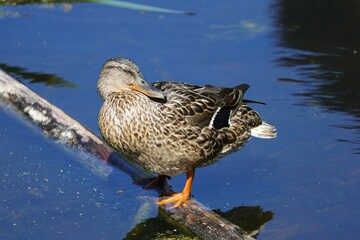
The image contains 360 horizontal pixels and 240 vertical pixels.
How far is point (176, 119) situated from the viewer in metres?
5.50

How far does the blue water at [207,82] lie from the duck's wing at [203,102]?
50cm

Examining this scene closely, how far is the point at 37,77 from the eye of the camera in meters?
7.78

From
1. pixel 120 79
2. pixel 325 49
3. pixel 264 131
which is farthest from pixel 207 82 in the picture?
pixel 120 79

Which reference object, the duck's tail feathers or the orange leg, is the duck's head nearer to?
the orange leg

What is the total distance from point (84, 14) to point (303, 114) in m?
2.95

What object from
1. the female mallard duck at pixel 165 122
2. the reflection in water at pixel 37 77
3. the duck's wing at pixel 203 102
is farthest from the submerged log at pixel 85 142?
the reflection in water at pixel 37 77

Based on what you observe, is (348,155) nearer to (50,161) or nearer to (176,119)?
(176,119)

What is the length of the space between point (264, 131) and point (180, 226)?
1.14 metres

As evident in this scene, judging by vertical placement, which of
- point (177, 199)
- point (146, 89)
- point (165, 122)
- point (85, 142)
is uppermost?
point (146, 89)

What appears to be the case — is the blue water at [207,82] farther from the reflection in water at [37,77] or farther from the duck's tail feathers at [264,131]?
the duck's tail feathers at [264,131]

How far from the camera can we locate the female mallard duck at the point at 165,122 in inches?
211

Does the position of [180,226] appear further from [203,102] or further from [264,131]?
[264,131]

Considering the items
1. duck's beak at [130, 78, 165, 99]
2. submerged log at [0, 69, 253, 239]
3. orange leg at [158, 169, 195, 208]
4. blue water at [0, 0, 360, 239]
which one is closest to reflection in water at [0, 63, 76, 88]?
blue water at [0, 0, 360, 239]

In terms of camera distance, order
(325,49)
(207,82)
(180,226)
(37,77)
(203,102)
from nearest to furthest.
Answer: (180,226) → (203,102) → (207,82) → (37,77) → (325,49)
